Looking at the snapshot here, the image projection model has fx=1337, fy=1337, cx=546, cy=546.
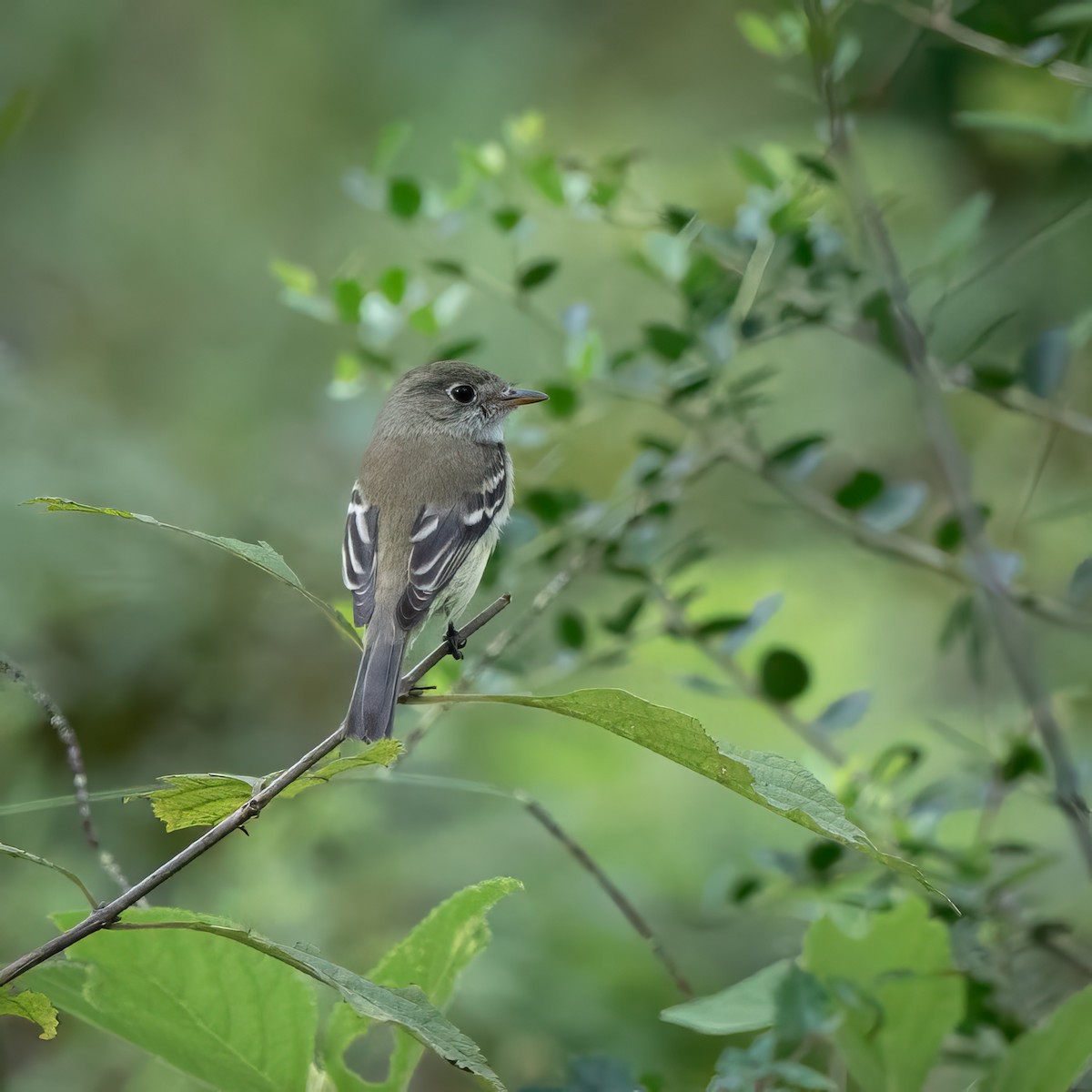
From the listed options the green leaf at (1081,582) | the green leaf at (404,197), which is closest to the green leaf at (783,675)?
the green leaf at (1081,582)

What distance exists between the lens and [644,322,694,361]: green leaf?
2355 millimetres

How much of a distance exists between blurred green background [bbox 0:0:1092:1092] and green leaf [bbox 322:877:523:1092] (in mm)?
888

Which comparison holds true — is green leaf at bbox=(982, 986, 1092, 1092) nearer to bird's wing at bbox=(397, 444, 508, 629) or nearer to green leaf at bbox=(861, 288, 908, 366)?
green leaf at bbox=(861, 288, 908, 366)

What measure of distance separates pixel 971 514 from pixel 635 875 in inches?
73.0

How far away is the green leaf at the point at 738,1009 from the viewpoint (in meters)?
1.54

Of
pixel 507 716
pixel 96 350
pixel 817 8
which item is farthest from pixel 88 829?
pixel 96 350

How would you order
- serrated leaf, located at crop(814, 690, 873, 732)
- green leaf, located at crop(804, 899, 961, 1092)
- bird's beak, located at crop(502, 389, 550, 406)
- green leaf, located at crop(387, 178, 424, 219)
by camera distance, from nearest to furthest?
green leaf, located at crop(804, 899, 961, 1092) < serrated leaf, located at crop(814, 690, 873, 732) < green leaf, located at crop(387, 178, 424, 219) < bird's beak, located at crop(502, 389, 550, 406)

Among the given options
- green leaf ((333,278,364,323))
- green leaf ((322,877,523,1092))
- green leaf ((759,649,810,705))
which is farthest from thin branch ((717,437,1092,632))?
green leaf ((322,877,523,1092))

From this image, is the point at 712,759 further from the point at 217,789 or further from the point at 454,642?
the point at 454,642

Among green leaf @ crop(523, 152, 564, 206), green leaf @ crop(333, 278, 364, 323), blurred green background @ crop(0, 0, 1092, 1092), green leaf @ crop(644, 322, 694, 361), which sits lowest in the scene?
blurred green background @ crop(0, 0, 1092, 1092)

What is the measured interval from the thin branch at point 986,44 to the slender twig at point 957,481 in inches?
11.2

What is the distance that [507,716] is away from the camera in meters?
4.42

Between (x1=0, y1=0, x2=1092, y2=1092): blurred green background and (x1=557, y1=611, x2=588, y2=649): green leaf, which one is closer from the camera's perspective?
(x1=557, y1=611, x2=588, y2=649): green leaf

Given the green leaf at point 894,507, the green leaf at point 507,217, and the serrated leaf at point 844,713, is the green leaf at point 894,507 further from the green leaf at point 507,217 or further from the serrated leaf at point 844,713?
the green leaf at point 507,217
